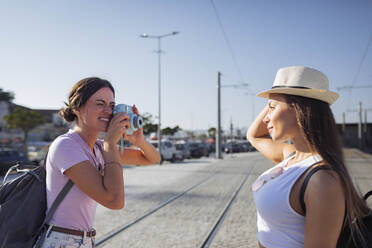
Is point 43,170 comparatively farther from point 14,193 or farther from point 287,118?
point 287,118

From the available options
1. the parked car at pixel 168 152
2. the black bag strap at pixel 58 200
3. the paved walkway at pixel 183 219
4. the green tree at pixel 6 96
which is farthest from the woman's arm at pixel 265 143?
the green tree at pixel 6 96

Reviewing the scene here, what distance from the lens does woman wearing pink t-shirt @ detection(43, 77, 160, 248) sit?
68.1 inches

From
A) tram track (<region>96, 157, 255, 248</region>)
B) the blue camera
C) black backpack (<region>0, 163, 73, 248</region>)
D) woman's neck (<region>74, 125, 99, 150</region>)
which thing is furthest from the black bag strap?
tram track (<region>96, 157, 255, 248</region>)

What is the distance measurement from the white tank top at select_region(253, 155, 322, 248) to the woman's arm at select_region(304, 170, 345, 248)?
119mm

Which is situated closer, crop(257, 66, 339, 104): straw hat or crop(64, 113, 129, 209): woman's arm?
crop(257, 66, 339, 104): straw hat

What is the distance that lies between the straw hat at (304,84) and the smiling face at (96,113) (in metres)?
0.93

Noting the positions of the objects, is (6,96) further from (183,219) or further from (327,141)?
(327,141)

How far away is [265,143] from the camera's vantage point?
240cm

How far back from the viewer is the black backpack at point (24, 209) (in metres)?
1.70

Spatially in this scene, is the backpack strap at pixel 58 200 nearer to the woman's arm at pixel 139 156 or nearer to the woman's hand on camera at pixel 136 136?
the woman's hand on camera at pixel 136 136

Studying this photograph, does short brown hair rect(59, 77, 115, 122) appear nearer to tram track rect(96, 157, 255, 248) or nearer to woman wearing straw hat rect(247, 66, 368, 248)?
woman wearing straw hat rect(247, 66, 368, 248)

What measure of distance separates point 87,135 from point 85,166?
30 centimetres

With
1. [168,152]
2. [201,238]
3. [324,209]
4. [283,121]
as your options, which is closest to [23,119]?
[168,152]

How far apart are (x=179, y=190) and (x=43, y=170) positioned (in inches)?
330
